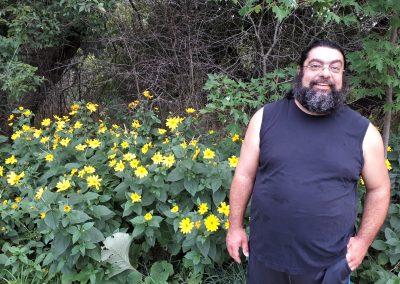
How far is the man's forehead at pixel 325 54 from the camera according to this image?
216cm

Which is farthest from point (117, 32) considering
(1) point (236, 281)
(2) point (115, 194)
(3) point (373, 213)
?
(3) point (373, 213)

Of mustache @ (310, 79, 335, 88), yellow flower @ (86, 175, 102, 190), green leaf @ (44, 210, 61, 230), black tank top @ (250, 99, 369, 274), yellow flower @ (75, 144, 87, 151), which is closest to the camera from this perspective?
black tank top @ (250, 99, 369, 274)

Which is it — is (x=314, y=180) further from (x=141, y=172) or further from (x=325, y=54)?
(x=141, y=172)

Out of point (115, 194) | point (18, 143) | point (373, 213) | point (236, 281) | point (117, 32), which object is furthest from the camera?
point (117, 32)

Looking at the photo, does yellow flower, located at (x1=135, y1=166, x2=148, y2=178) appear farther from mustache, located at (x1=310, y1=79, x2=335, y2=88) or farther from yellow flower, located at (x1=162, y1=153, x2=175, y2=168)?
mustache, located at (x1=310, y1=79, x2=335, y2=88)

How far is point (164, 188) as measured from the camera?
9.70ft

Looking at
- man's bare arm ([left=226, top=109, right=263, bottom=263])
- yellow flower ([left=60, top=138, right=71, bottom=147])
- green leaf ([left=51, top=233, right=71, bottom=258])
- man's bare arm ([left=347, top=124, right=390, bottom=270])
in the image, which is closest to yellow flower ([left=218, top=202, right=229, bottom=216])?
man's bare arm ([left=226, top=109, right=263, bottom=263])

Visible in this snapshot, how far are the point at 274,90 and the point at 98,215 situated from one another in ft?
5.89

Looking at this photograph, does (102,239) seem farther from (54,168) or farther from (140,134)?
(140,134)

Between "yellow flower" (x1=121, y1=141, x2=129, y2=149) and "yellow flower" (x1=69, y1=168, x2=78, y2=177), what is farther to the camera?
"yellow flower" (x1=121, y1=141, x2=129, y2=149)

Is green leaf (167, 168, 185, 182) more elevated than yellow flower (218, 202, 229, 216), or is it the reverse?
green leaf (167, 168, 185, 182)

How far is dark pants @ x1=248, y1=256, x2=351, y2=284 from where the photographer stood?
6.75 feet

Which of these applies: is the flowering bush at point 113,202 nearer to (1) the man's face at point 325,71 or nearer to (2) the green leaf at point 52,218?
(2) the green leaf at point 52,218

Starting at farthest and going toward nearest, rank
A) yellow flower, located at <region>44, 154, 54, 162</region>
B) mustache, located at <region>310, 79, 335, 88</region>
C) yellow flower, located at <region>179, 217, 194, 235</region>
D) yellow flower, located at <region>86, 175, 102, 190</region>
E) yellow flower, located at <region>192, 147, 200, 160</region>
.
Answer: yellow flower, located at <region>44, 154, 54, 162</region> → yellow flower, located at <region>192, 147, 200, 160</region> → yellow flower, located at <region>86, 175, 102, 190</region> → yellow flower, located at <region>179, 217, 194, 235</region> → mustache, located at <region>310, 79, 335, 88</region>
